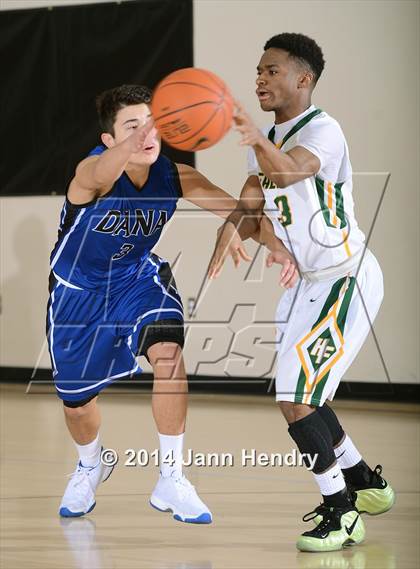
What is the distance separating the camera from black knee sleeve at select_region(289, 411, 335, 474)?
403 cm

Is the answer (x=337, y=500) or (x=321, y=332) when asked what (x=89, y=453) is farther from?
(x=321, y=332)

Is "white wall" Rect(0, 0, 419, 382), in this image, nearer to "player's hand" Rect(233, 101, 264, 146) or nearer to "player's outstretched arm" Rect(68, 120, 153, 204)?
"player's outstretched arm" Rect(68, 120, 153, 204)

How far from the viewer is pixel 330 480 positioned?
13.3ft

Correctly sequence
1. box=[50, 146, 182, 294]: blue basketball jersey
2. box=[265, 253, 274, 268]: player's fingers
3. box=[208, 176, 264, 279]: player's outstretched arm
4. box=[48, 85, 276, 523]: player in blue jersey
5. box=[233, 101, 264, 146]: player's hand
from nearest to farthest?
box=[233, 101, 264, 146]: player's hand
box=[265, 253, 274, 268]: player's fingers
box=[208, 176, 264, 279]: player's outstretched arm
box=[48, 85, 276, 523]: player in blue jersey
box=[50, 146, 182, 294]: blue basketball jersey

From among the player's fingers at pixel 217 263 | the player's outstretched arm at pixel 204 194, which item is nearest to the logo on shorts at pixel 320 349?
the player's fingers at pixel 217 263

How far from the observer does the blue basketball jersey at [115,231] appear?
14.2 ft

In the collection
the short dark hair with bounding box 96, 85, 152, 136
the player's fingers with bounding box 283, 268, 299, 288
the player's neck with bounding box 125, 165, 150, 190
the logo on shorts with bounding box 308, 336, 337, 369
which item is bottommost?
the logo on shorts with bounding box 308, 336, 337, 369

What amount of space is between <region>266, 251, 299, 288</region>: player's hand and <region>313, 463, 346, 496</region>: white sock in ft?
2.45

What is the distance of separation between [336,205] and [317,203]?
0.10 metres

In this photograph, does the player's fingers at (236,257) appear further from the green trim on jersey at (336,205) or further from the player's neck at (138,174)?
the player's neck at (138,174)

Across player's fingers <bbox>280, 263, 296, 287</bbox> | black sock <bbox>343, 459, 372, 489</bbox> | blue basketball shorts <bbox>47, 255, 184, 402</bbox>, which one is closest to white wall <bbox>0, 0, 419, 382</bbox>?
black sock <bbox>343, 459, 372, 489</bbox>

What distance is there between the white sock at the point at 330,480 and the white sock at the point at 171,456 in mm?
555

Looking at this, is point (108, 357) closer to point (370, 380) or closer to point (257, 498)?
point (257, 498)

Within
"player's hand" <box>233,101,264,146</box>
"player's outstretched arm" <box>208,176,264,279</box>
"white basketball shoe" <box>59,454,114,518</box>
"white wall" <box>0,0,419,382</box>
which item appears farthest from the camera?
"white wall" <box>0,0,419,382</box>
